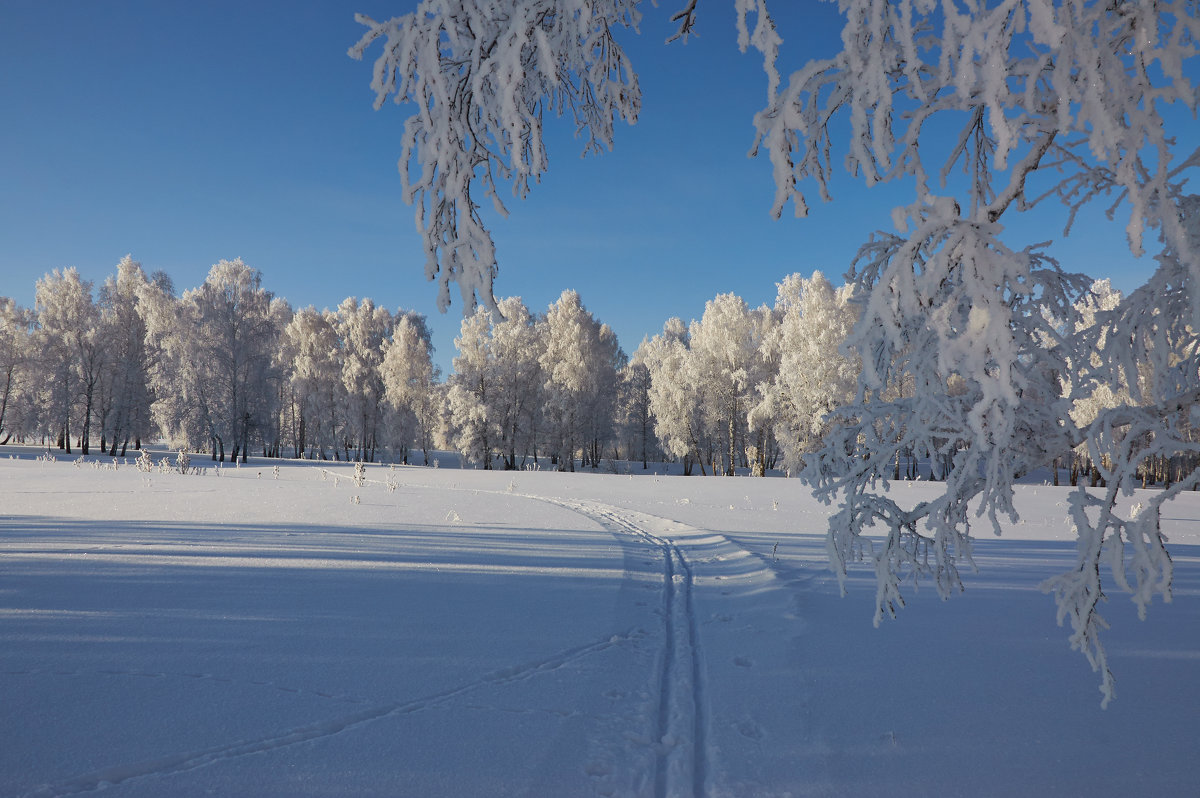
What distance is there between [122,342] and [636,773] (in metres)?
43.6

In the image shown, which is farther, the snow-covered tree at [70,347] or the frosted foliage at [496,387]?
the frosted foliage at [496,387]

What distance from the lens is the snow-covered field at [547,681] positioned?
2551mm

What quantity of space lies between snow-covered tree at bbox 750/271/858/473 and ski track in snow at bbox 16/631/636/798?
24.3m

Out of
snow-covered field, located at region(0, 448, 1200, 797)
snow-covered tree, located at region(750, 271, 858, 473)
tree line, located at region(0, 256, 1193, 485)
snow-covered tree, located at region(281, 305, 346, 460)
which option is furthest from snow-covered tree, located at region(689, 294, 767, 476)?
snow-covered field, located at region(0, 448, 1200, 797)

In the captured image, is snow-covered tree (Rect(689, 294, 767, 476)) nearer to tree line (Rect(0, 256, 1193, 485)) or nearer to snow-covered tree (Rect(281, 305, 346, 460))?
tree line (Rect(0, 256, 1193, 485))

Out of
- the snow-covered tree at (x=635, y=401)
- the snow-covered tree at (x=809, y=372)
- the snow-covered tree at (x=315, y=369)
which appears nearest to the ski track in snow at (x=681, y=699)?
the snow-covered tree at (x=809, y=372)

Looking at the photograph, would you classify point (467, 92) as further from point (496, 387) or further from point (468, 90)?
point (496, 387)

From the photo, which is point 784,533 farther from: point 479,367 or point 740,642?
point 479,367

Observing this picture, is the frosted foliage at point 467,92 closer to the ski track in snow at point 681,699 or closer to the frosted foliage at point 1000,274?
the frosted foliage at point 1000,274

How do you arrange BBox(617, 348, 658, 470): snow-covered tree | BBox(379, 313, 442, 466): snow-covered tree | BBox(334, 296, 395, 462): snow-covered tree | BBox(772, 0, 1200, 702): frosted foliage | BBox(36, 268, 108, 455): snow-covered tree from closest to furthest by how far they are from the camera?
1. BBox(772, 0, 1200, 702): frosted foliage
2. BBox(36, 268, 108, 455): snow-covered tree
3. BBox(379, 313, 442, 466): snow-covered tree
4. BBox(334, 296, 395, 462): snow-covered tree
5. BBox(617, 348, 658, 470): snow-covered tree

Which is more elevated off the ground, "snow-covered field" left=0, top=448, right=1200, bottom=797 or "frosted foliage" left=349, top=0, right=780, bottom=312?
"frosted foliage" left=349, top=0, right=780, bottom=312

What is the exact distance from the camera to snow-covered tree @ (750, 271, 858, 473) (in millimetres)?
Result: 27219

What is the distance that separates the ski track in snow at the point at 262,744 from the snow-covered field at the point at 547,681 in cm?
1

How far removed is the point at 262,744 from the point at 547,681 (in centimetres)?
143
